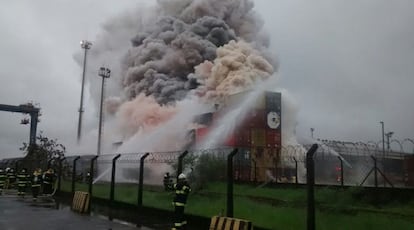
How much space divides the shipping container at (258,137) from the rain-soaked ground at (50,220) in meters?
23.9

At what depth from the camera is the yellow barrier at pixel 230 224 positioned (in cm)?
1052

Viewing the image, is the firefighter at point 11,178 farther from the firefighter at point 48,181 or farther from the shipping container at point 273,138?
the shipping container at point 273,138

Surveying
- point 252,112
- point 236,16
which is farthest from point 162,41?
point 252,112

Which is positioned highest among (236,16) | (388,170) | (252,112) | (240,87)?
(236,16)

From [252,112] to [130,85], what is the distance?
89.0 ft

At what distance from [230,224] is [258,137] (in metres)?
30.7

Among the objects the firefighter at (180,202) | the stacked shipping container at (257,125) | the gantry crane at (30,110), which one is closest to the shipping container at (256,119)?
the stacked shipping container at (257,125)

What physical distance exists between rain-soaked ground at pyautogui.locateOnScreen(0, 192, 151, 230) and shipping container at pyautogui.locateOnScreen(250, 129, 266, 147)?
23.9 meters

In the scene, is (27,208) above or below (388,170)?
below

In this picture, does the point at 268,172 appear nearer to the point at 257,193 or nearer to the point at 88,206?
the point at 257,193

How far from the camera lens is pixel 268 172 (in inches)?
1126

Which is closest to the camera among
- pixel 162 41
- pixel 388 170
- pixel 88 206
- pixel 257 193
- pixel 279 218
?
pixel 279 218

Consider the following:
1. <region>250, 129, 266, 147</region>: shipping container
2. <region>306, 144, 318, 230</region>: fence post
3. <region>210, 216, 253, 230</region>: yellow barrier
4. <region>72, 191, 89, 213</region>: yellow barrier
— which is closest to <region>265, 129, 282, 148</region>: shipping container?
<region>250, 129, 266, 147</region>: shipping container

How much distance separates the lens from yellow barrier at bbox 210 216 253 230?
10.5 meters
